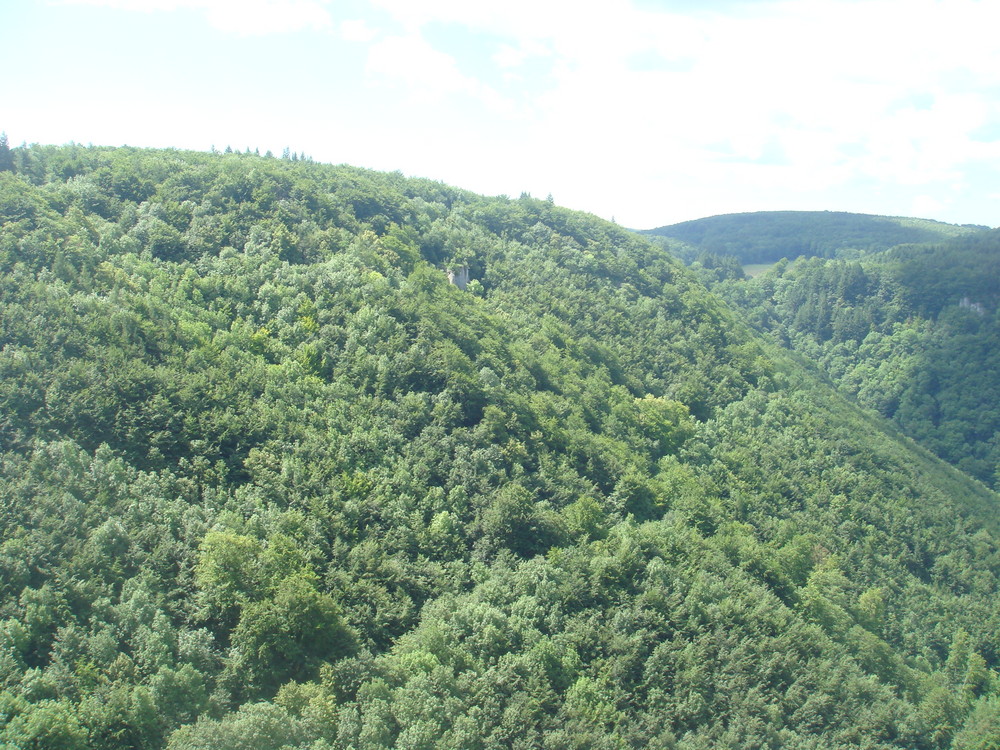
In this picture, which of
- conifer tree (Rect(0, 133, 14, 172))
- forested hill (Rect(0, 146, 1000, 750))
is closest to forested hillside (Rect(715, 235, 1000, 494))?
forested hill (Rect(0, 146, 1000, 750))

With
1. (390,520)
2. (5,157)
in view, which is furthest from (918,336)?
(5,157)

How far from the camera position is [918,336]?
530 ft

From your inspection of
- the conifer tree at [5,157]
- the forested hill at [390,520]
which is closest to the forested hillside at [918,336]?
the forested hill at [390,520]

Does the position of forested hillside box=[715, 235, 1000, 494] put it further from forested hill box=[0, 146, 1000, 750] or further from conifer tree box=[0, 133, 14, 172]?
conifer tree box=[0, 133, 14, 172]

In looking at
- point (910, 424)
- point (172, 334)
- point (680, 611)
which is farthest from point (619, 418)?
point (910, 424)

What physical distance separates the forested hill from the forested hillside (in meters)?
57.5

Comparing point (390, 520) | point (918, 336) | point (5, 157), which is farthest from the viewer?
point (918, 336)

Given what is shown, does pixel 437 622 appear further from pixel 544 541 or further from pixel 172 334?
pixel 172 334

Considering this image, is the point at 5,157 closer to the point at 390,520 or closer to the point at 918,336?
the point at 390,520

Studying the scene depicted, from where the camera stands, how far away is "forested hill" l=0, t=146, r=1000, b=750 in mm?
33344

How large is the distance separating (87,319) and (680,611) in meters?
47.2

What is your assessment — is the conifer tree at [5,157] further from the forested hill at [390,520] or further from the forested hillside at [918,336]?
the forested hillside at [918,336]

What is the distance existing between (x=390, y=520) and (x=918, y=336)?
157016mm

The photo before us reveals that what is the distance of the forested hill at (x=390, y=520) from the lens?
109 ft
